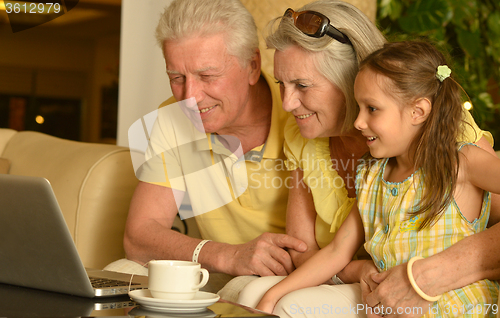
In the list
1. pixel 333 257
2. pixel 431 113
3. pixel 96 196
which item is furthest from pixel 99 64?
pixel 431 113

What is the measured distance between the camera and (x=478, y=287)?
928mm

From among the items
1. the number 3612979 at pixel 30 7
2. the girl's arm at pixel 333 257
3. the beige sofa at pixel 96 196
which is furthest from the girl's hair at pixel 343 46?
the number 3612979 at pixel 30 7

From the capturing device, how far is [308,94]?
1158 mm

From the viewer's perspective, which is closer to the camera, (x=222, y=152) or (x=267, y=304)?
(x=267, y=304)

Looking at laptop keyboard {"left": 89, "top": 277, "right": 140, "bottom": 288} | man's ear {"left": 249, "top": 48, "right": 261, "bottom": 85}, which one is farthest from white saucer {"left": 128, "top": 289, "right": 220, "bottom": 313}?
man's ear {"left": 249, "top": 48, "right": 261, "bottom": 85}

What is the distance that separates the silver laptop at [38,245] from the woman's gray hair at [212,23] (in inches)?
28.3

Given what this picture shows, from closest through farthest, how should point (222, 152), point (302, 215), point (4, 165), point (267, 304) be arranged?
point (267, 304), point (302, 215), point (222, 152), point (4, 165)

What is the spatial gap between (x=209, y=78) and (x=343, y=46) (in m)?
0.37

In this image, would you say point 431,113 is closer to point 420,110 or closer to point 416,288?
point 420,110

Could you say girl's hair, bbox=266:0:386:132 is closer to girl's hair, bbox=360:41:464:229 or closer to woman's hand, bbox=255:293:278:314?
girl's hair, bbox=360:41:464:229

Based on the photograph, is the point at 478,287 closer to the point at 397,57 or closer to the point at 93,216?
the point at 397,57

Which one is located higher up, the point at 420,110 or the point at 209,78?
the point at 209,78

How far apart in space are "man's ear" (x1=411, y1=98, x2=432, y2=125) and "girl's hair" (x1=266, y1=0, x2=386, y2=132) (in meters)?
0.17

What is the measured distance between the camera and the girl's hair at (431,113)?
3.13 ft
